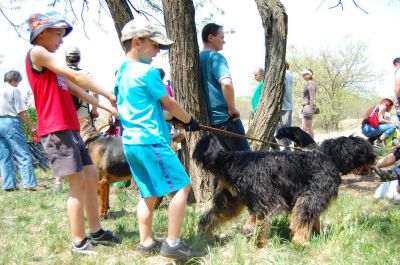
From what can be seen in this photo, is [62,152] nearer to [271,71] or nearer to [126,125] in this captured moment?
[126,125]

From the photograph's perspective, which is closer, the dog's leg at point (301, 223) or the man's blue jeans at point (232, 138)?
the dog's leg at point (301, 223)

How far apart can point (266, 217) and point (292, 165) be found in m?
0.53

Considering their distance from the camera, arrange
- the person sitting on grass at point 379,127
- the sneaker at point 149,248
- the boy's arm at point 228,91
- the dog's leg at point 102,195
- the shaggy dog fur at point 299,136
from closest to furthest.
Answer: the sneaker at point 149,248
the shaggy dog fur at point 299,136
the boy's arm at point 228,91
the dog's leg at point 102,195
the person sitting on grass at point 379,127

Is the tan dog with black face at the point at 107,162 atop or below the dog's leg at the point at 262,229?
atop

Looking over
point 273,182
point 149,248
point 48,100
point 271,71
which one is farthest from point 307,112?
point 48,100

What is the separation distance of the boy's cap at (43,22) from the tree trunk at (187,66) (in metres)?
2.02

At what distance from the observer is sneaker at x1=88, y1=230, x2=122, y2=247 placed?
12.6ft

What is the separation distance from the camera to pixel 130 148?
322cm

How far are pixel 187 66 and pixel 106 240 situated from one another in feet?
7.44

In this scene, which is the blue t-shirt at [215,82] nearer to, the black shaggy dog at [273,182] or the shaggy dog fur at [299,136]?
the shaggy dog fur at [299,136]

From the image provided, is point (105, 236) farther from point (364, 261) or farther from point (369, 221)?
point (369, 221)

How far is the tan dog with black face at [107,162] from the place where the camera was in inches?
210

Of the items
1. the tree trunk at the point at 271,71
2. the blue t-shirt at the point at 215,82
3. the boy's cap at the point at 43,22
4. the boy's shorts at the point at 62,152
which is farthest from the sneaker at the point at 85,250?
the tree trunk at the point at 271,71

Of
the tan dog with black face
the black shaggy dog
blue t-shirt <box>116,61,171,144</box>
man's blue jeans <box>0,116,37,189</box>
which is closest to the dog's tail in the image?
the black shaggy dog
